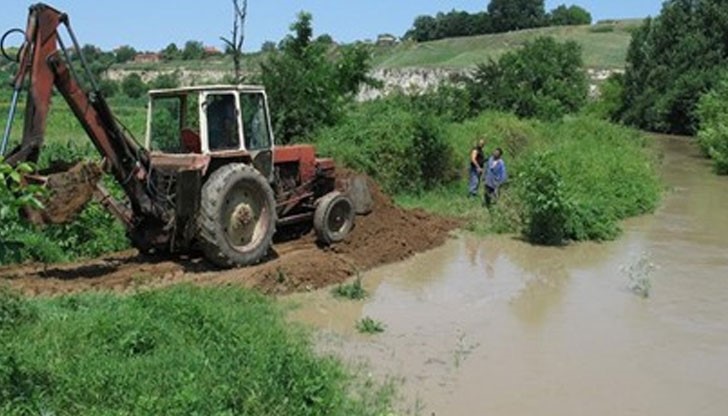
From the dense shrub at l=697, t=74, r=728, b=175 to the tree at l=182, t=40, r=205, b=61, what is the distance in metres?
76.0

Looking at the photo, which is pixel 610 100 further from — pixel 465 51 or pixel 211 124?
pixel 211 124

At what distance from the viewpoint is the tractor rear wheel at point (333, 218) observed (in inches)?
513

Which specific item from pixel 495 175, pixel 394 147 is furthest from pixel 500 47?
pixel 495 175

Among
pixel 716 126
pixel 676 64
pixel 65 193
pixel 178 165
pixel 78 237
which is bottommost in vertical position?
pixel 78 237

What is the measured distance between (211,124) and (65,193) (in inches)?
96.6

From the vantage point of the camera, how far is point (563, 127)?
2805cm

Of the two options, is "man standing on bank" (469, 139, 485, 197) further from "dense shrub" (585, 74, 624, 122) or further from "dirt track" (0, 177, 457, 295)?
"dense shrub" (585, 74, 624, 122)

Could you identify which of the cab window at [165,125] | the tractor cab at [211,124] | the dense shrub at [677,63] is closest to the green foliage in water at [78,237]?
the cab window at [165,125]

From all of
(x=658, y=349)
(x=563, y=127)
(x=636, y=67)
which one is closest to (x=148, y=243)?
(x=658, y=349)

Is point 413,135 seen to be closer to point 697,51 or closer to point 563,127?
point 563,127

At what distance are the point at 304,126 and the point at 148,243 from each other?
881 centimetres

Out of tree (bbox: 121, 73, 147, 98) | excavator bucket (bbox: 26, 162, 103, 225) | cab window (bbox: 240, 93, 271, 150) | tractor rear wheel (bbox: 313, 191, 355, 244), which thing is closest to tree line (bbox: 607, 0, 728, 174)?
tractor rear wheel (bbox: 313, 191, 355, 244)

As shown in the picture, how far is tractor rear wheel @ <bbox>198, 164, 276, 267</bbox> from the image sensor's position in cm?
1088

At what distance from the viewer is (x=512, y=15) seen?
386 feet
